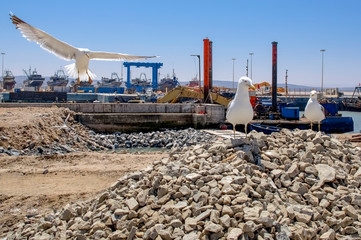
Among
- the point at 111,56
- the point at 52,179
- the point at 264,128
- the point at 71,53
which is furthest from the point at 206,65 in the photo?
the point at 52,179

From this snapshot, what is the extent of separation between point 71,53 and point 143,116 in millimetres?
10003

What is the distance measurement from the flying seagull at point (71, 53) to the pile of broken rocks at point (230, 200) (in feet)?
21.4

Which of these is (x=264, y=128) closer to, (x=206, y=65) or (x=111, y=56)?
(x=206, y=65)

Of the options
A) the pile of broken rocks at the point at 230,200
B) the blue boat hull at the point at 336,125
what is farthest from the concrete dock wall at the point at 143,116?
the pile of broken rocks at the point at 230,200

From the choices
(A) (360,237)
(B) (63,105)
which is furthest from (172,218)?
(B) (63,105)

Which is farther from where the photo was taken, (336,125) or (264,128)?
(336,125)

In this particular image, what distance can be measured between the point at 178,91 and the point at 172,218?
23009 mm

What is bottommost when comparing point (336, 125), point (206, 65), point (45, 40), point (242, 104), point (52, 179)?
point (52, 179)

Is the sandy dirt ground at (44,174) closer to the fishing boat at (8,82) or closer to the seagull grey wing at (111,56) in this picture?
the seagull grey wing at (111,56)

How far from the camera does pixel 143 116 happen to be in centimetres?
2278

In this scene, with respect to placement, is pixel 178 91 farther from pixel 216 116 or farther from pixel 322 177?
pixel 322 177

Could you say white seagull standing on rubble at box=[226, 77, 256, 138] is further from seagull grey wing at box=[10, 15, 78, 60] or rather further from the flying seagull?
seagull grey wing at box=[10, 15, 78, 60]

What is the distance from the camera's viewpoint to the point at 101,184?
29.4 feet

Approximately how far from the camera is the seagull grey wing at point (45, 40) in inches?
421
